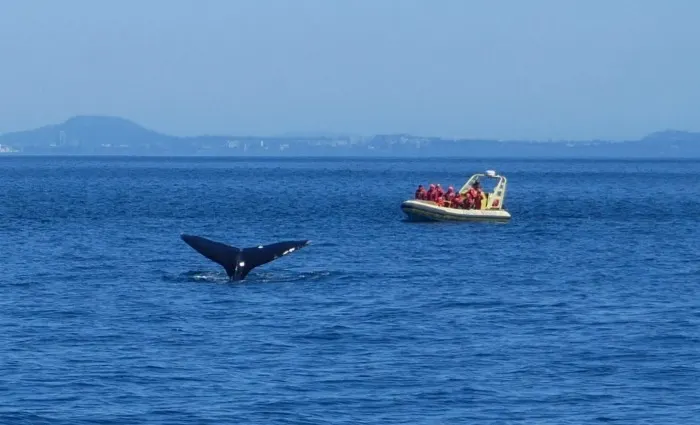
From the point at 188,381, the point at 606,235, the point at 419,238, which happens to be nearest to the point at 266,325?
the point at 188,381

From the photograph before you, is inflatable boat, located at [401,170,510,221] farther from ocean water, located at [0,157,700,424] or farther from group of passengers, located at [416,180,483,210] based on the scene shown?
ocean water, located at [0,157,700,424]

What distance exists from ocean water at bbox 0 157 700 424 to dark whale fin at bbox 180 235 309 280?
2.04ft

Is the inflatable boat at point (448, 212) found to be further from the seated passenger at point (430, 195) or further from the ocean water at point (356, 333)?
the ocean water at point (356, 333)

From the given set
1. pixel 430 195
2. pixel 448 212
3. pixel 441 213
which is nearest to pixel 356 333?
pixel 441 213

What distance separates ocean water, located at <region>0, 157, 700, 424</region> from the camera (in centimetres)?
2206

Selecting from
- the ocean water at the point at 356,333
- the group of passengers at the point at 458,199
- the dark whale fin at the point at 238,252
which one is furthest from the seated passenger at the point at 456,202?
the dark whale fin at the point at 238,252

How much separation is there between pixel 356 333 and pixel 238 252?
6.14 meters

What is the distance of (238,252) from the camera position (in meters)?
34.0

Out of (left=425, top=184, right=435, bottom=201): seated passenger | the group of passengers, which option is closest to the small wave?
the group of passengers

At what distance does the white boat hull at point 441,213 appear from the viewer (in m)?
66.1

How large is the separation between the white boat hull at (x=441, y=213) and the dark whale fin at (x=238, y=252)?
30.9 meters

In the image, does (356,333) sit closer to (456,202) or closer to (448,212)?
(448,212)

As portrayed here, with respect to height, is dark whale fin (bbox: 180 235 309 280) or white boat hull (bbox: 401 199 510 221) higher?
dark whale fin (bbox: 180 235 309 280)

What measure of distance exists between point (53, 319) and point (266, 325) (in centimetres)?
462
